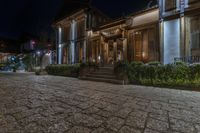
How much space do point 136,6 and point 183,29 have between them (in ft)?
23.6

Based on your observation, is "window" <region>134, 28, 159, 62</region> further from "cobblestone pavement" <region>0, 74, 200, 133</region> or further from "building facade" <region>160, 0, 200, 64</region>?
"cobblestone pavement" <region>0, 74, 200, 133</region>

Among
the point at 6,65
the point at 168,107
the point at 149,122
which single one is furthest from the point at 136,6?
the point at 6,65

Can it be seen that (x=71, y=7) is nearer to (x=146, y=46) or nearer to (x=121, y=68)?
(x=146, y=46)

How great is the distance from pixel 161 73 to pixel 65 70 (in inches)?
354

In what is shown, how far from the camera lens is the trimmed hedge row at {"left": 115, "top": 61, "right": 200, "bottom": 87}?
686 centimetres

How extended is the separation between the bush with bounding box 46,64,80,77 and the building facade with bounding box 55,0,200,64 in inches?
90.2

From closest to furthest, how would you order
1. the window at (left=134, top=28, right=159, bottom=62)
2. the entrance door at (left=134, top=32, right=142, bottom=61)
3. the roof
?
1. the window at (left=134, top=28, right=159, bottom=62)
2. the entrance door at (left=134, top=32, right=142, bottom=61)
3. the roof

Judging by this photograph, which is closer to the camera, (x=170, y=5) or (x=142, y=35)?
(x=170, y=5)

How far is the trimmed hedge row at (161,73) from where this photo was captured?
686cm

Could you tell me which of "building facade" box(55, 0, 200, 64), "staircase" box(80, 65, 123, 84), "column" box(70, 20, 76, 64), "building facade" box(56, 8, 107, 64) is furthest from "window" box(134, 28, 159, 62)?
"column" box(70, 20, 76, 64)

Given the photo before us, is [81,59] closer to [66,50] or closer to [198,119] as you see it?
[66,50]

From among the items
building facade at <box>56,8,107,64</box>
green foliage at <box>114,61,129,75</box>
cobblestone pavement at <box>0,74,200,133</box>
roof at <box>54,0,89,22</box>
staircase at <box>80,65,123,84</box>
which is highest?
roof at <box>54,0,89,22</box>

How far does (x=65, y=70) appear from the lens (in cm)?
1412

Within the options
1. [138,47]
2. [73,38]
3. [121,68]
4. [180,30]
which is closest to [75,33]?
[73,38]
